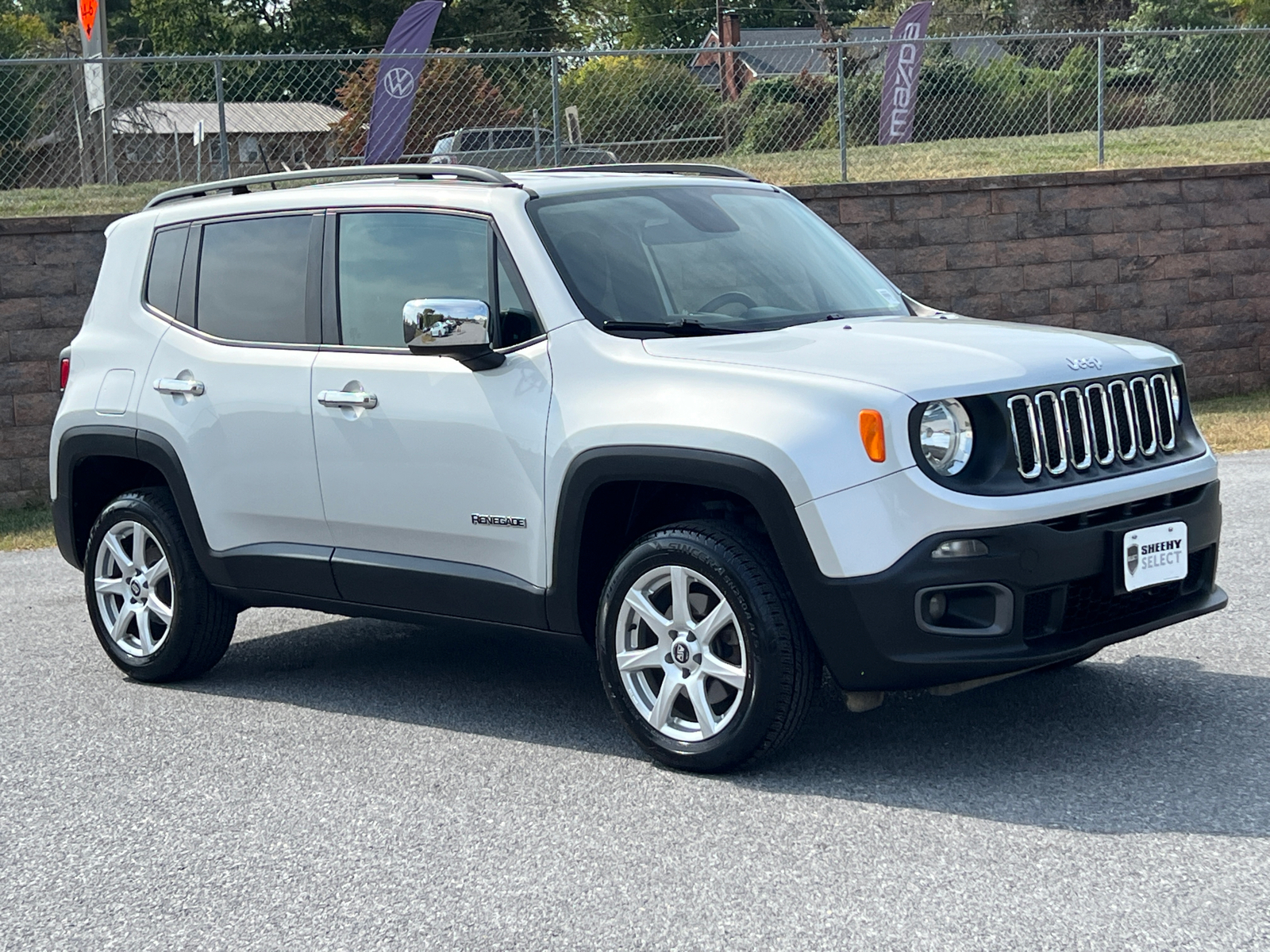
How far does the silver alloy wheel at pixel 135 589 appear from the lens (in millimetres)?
6633

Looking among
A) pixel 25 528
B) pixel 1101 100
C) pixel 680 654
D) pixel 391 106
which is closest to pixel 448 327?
pixel 680 654

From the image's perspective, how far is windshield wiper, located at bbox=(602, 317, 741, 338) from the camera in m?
5.32

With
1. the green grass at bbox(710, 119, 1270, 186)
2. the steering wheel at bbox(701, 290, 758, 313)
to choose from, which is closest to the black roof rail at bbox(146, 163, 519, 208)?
the steering wheel at bbox(701, 290, 758, 313)

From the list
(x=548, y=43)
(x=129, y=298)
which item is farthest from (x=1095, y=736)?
(x=548, y=43)

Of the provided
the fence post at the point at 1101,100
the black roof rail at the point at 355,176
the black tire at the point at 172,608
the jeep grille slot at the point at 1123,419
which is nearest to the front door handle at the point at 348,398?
the black roof rail at the point at 355,176

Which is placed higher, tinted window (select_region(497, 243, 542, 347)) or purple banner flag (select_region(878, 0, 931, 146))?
purple banner flag (select_region(878, 0, 931, 146))

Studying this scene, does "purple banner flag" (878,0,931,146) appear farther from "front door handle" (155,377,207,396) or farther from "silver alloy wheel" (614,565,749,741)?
"silver alloy wheel" (614,565,749,741)

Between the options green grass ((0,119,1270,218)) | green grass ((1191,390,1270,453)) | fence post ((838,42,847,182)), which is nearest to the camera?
green grass ((1191,390,1270,453))

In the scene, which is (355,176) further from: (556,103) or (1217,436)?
(1217,436)

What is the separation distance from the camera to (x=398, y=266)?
5.86m

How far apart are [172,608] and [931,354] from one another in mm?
3316

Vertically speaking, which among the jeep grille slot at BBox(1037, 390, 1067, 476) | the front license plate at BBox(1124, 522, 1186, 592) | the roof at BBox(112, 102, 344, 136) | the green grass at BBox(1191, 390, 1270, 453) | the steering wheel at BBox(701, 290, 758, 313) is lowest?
the green grass at BBox(1191, 390, 1270, 453)

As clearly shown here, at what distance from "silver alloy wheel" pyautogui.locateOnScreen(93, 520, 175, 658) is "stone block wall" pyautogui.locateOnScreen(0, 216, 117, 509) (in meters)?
5.92

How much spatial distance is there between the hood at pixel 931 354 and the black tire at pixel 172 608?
2366 millimetres
